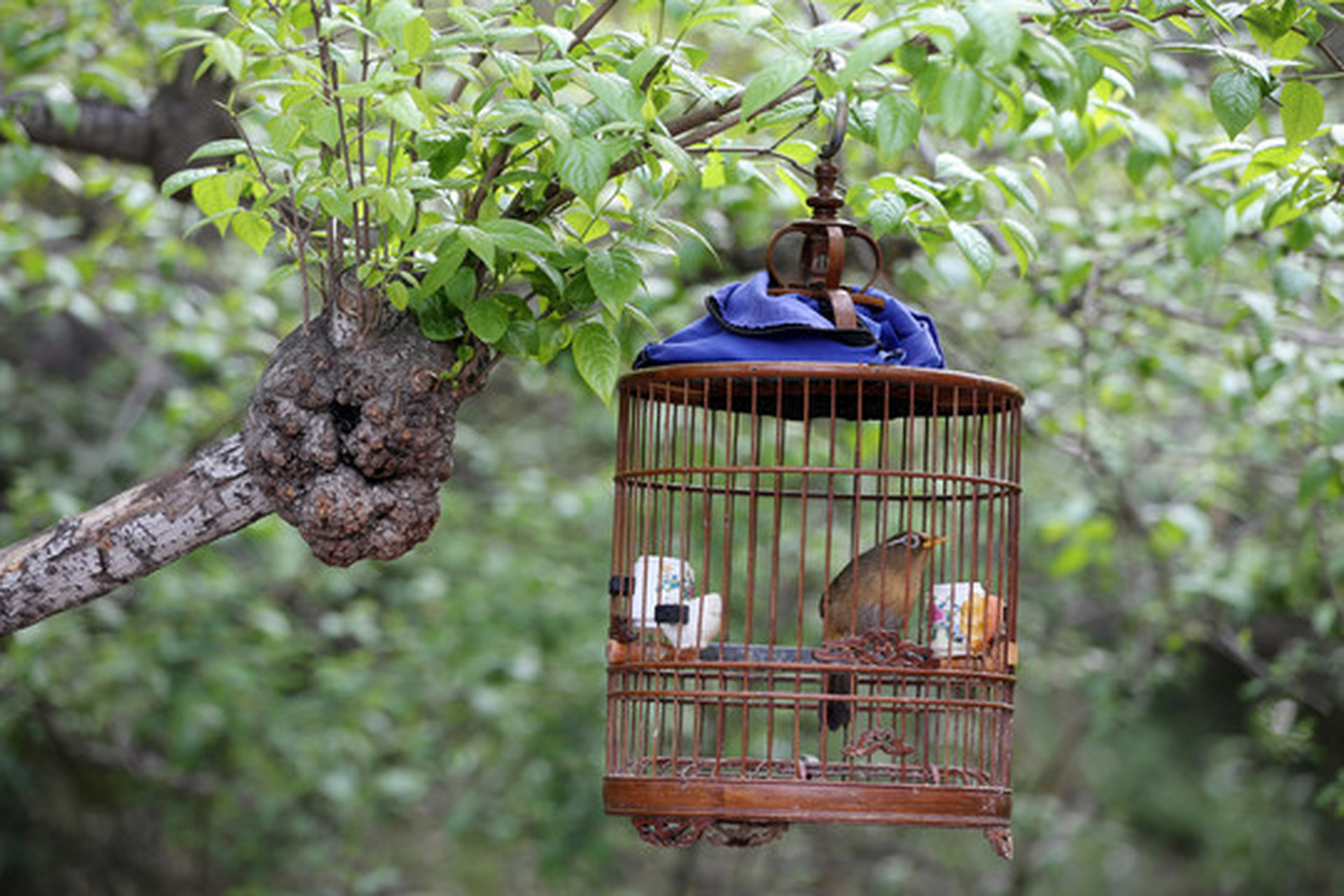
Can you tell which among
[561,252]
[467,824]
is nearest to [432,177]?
[561,252]

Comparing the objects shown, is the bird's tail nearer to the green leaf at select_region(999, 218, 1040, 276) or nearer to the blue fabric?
the blue fabric

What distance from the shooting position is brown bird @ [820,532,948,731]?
3.08 meters

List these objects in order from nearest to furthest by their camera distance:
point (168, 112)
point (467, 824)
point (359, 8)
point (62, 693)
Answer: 1. point (359, 8)
2. point (168, 112)
3. point (62, 693)
4. point (467, 824)

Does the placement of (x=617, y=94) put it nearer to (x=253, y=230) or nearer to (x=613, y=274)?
(x=613, y=274)

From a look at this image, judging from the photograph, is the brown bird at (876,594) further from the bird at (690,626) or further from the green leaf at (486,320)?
the green leaf at (486,320)

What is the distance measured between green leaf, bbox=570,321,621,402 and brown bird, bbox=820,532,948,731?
0.61 m

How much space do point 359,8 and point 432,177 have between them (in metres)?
0.31

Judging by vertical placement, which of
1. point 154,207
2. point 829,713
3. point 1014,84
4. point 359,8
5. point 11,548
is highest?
point 154,207

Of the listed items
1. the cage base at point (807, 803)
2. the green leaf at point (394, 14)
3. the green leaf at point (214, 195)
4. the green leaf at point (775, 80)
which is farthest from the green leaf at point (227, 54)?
the cage base at point (807, 803)

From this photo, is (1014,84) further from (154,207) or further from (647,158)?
(154,207)

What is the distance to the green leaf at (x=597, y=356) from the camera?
2.87 meters

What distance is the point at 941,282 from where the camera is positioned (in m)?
4.81

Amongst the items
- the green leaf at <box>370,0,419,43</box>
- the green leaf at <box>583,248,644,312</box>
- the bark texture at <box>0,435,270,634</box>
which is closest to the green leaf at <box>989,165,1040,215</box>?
the green leaf at <box>583,248,644,312</box>

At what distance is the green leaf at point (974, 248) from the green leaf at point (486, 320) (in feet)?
2.87
